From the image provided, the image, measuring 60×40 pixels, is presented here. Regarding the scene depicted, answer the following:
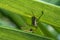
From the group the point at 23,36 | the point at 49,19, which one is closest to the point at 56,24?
the point at 49,19

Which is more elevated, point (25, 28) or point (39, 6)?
point (39, 6)

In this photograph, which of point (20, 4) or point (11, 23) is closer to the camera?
point (20, 4)

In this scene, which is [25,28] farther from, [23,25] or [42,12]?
[42,12]

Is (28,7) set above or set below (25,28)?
above

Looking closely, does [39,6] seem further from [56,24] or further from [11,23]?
[11,23]

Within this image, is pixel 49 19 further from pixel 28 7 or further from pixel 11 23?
pixel 11 23

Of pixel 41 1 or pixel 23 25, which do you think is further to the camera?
pixel 23 25

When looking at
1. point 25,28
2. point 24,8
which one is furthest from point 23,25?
point 24,8
